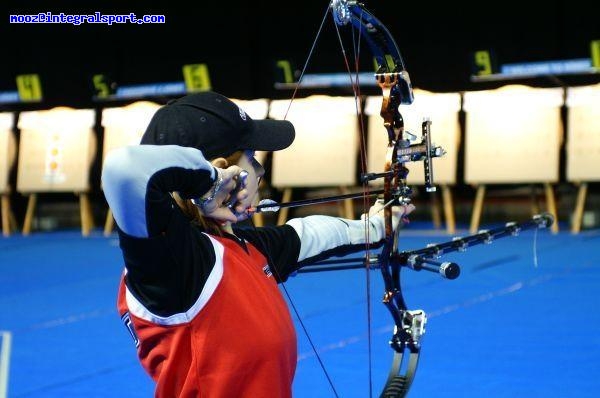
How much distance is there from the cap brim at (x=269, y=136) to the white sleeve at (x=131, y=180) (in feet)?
0.91

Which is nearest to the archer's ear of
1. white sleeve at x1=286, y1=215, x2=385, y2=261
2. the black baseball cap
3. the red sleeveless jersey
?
the black baseball cap

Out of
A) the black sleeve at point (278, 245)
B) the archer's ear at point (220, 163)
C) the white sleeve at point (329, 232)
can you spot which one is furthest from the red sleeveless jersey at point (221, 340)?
the white sleeve at point (329, 232)

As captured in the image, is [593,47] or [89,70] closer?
[593,47]

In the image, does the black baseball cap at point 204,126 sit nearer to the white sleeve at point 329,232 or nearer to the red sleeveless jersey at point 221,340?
the red sleeveless jersey at point 221,340

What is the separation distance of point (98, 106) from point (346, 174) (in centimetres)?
319

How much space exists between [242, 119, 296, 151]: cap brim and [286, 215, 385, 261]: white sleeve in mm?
216

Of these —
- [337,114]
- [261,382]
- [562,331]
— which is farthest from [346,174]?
[261,382]

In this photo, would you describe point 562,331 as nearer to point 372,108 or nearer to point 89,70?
point 372,108

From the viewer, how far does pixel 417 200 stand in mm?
9938

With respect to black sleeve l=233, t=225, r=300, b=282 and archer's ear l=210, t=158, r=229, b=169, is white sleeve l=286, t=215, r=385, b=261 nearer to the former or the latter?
black sleeve l=233, t=225, r=300, b=282

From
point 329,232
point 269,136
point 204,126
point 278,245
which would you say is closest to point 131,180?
point 204,126

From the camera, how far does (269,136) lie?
1598 mm

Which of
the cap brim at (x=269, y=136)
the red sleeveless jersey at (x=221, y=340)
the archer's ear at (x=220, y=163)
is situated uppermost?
the cap brim at (x=269, y=136)

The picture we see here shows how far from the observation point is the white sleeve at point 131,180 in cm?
125
